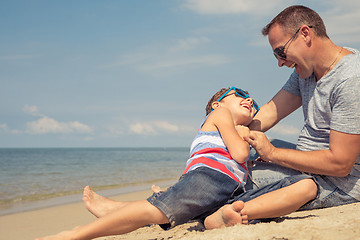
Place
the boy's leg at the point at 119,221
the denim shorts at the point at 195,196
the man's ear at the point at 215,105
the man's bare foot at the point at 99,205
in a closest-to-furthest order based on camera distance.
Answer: the boy's leg at the point at 119,221 → the denim shorts at the point at 195,196 → the man's bare foot at the point at 99,205 → the man's ear at the point at 215,105

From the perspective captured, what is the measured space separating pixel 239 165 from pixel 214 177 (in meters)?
0.34

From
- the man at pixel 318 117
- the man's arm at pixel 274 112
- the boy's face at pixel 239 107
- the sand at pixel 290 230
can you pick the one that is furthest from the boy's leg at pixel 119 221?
the man's arm at pixel 274 112

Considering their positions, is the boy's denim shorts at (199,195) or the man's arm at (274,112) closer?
the boy's denim shorts at (199,195)

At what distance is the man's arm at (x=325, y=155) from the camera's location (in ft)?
8.55

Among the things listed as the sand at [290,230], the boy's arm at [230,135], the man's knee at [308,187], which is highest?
the boy's arm at [230,135]

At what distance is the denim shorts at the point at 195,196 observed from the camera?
→ 8.46ft

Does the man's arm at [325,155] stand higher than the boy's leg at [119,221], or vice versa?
the man's arm at [325,155]

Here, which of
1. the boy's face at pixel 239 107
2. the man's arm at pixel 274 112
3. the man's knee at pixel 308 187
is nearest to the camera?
the man's knee at pixel 308 187

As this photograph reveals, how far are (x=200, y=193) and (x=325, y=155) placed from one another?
103 cm

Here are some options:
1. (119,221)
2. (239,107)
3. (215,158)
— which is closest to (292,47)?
(239,107)

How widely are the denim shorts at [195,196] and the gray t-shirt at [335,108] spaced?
867 mm

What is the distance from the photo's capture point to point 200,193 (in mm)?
2643

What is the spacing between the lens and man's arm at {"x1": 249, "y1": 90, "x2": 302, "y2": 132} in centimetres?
373

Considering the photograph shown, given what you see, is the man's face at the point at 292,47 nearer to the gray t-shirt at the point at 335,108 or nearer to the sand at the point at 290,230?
the gray t-shirt at the point at 335,108
